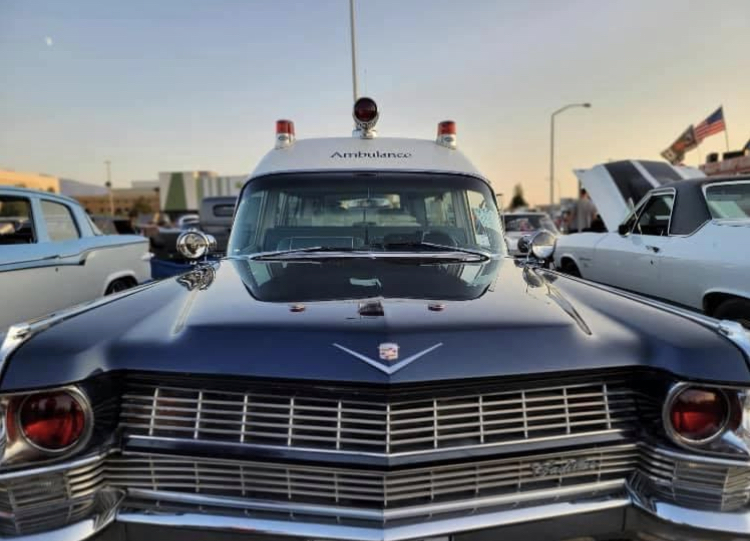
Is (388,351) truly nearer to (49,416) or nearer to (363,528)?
(363,528)

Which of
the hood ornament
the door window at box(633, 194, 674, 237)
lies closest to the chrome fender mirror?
the hood ornament

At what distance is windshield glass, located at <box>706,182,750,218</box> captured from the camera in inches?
215

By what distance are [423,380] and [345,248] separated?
67.7 inches

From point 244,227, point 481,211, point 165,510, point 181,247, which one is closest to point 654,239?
point 481,211

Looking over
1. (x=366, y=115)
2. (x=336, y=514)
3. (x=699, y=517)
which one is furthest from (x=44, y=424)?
(x=366, y=115)

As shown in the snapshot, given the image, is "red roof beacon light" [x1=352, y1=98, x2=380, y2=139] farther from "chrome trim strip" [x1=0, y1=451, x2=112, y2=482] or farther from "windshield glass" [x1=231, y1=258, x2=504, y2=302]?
"chrome trim strip" [x1=0, y1=451, x2=112, y2=482]

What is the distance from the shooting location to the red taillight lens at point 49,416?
1651mm

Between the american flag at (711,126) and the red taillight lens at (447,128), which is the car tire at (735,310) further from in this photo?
the american flag at (711,126)

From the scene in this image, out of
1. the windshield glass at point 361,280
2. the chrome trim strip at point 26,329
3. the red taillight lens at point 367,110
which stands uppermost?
the red taillight lens at point 367,110

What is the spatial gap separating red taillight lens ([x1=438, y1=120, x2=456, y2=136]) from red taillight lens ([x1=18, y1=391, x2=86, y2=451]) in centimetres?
363

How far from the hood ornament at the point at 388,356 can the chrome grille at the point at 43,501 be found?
2.86 feet

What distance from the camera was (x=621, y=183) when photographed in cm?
837

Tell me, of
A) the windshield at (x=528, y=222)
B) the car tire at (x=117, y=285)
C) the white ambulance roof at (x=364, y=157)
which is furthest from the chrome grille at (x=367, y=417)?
the windshield at (x=528, y=222)

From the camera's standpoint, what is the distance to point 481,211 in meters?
3.72
